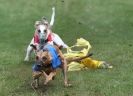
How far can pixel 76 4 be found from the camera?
1955cm

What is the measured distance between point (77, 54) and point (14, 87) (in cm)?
217

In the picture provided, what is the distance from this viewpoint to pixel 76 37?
15492 mm

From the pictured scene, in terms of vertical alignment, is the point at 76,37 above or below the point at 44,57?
above

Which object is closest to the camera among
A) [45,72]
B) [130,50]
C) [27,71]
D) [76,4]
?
[45,72]

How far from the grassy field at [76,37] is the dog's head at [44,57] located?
0.57m

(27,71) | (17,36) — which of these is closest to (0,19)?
(17,36)

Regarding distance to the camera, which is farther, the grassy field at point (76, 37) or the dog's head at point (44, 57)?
the grassy field at point (76, 37)

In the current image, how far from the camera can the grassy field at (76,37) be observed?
877 centimetres

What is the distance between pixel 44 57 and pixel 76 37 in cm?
728

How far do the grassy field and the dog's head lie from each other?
57 centimetres

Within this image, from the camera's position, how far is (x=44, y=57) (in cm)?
827

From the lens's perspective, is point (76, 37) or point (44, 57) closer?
point (44, 57)

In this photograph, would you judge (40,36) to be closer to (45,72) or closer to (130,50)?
(45,72)

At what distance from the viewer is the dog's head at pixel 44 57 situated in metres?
8.24
